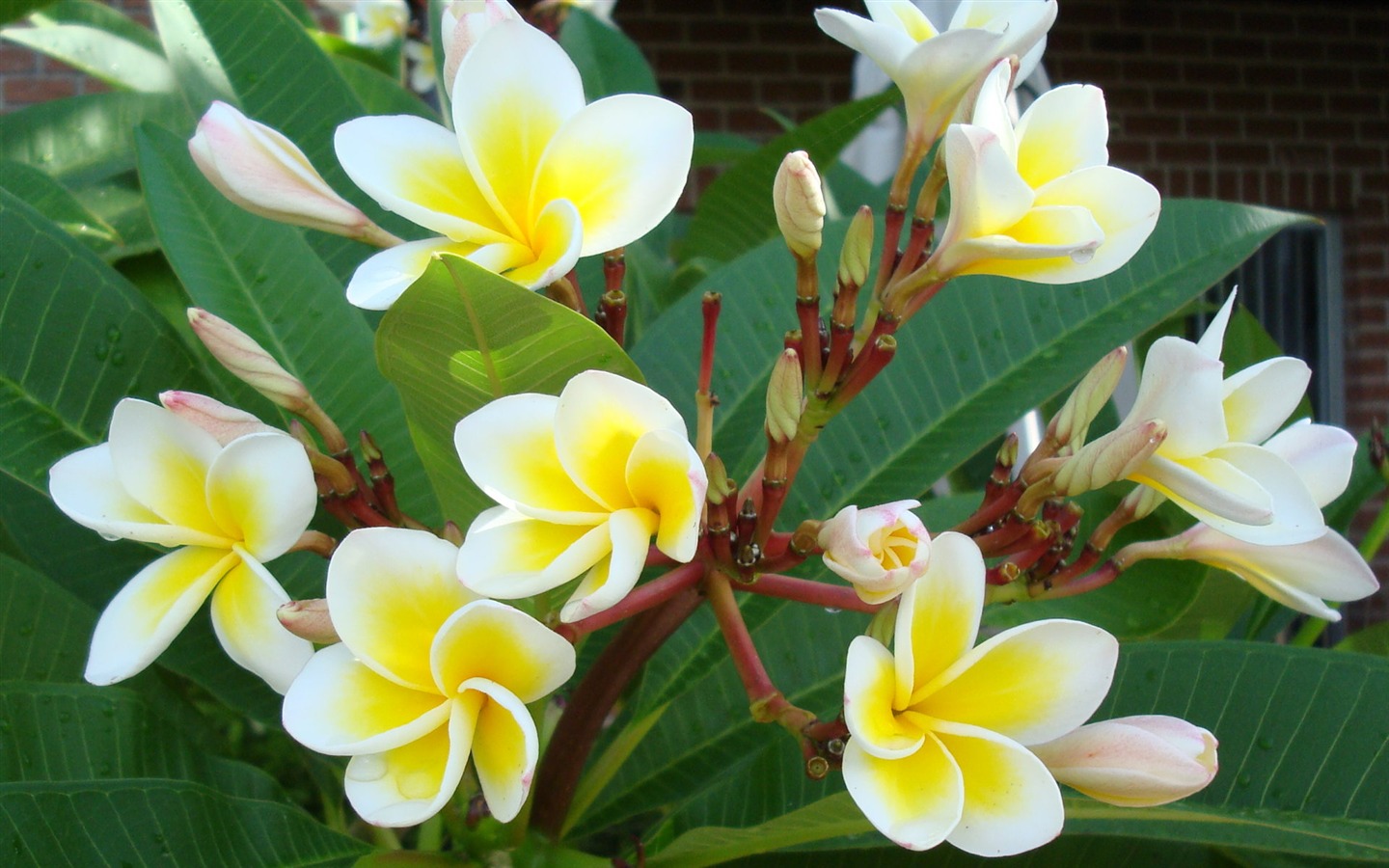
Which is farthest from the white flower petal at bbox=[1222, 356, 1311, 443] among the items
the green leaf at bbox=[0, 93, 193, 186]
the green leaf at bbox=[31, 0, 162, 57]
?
the green leaf at bbox=[31, 0, 162, 57]

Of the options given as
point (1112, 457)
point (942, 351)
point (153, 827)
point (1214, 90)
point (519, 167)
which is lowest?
point (1214, 90)

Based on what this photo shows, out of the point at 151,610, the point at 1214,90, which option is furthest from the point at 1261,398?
the point at 1214,90

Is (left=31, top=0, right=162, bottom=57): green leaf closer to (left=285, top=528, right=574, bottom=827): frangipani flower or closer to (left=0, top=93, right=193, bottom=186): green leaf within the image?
(left=0, top=93, right=193, bottom=186): green leaf

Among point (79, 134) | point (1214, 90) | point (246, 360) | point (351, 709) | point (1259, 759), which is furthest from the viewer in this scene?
point (1214, 90)

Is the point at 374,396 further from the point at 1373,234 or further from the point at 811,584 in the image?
the point at 1373,234

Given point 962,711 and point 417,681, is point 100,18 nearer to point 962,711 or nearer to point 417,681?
point 417,681

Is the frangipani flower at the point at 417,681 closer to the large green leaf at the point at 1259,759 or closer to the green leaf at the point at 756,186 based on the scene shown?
the large green leaf at the point at 1259,759
